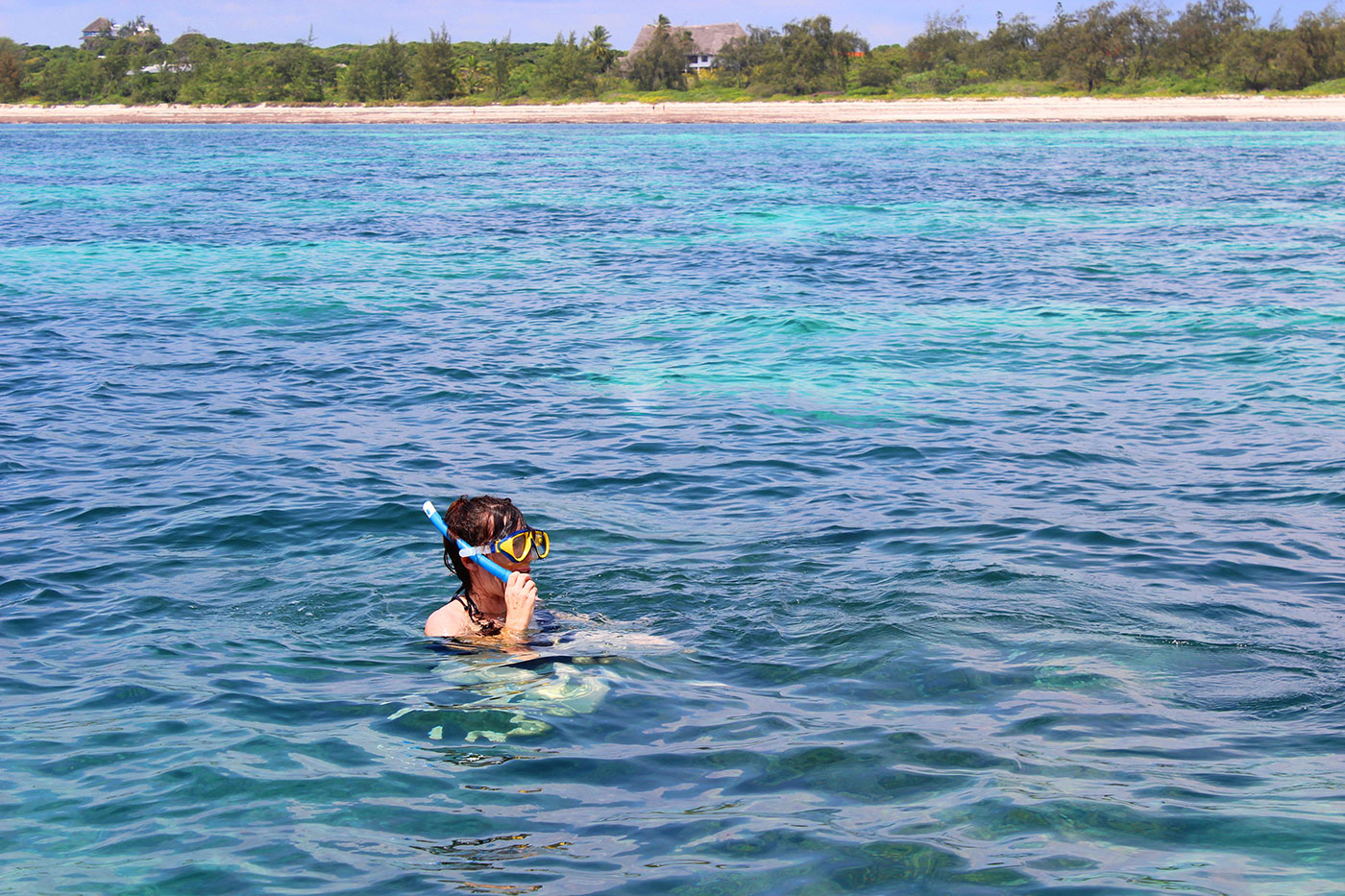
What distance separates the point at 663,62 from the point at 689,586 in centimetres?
10498

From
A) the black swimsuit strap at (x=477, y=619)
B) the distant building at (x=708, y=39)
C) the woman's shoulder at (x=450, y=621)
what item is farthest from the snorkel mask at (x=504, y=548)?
the distant building at (x=708, y=39)

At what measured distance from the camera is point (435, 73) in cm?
10506

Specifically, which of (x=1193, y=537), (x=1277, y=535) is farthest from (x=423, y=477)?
(x=1277, y=535)

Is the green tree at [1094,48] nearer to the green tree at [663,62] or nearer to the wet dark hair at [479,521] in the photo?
the green tree at [663,62]

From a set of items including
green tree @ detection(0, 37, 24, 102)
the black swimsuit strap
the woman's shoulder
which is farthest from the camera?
green tree @ detection(0, 37, 24, 102)

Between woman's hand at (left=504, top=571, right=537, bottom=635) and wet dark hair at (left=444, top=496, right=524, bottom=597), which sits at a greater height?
wet dark hair at (left=444, top=496, right=524, bottom=597)

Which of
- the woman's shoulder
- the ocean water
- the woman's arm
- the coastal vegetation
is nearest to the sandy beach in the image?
the coastal vegetation

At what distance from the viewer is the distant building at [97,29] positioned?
15238 cm

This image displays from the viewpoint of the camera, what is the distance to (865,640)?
6.16 meters

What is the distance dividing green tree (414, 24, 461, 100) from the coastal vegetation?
5.1 inches

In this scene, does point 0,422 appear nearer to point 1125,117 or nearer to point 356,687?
point 356,687

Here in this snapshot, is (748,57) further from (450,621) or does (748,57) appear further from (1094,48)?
(450,621)

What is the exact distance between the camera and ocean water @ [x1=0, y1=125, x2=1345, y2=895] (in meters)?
4.22

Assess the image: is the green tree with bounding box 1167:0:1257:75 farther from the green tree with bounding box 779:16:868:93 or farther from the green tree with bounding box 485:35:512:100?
the green tree with bounding box 485:35:512:100
